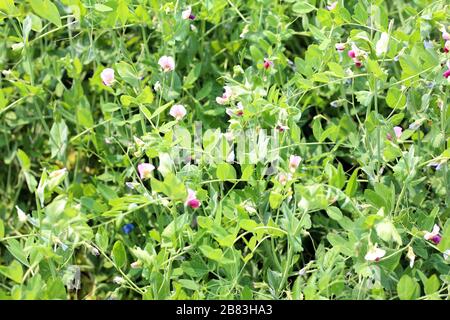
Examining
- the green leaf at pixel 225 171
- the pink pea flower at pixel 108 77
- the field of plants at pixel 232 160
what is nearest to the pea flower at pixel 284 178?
the field of plants at pixel 232 160

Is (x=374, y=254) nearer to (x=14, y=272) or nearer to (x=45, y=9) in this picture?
(x=14, y=272)

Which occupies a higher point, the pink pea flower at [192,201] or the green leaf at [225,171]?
the pink pea flower at [192,201]

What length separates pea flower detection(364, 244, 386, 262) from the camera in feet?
4.91

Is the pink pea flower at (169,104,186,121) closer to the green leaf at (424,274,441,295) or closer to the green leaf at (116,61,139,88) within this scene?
the green leaf at (116,61,139,88)

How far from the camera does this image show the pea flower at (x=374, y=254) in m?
1.50

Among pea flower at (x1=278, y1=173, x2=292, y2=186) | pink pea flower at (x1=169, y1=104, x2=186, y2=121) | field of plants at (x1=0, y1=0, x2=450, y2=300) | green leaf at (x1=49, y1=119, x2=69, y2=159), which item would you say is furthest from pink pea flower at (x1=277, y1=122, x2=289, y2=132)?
green leaf at (x1=49, y1=119, x2=69, y2=159)

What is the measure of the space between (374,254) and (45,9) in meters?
0.90

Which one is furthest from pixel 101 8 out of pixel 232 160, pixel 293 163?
pixel 293 163

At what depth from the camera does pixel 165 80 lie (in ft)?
6.55

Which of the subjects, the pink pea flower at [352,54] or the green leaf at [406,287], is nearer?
the green leaf at [406,287]

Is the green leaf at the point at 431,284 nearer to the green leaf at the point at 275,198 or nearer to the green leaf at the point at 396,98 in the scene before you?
the green leaf at the point at 275,198

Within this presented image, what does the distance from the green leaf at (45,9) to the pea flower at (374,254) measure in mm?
862

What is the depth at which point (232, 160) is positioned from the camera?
1.72m
